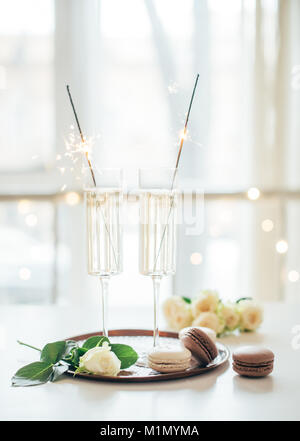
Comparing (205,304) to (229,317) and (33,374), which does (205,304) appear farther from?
(33,374)

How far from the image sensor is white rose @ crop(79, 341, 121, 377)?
2.77 ft

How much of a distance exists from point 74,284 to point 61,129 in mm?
857

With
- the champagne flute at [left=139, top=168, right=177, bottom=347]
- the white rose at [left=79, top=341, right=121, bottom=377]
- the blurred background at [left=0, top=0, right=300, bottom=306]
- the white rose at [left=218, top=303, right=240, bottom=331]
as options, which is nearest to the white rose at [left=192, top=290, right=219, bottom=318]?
the white rose at [left=218, top=303, right=240, bottom=331]

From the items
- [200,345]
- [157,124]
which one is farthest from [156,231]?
[157,124]

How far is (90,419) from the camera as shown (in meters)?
0.69

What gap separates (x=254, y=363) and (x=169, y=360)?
0.13m

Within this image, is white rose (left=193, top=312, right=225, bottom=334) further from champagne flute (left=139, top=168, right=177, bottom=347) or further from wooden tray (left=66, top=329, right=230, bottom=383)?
champagne flute (left=139, top=168, right=177, bottom=347)

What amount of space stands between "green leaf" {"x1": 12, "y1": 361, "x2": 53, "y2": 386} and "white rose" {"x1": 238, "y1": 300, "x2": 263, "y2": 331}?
0.47 m

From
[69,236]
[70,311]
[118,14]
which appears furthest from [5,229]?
[70,311]

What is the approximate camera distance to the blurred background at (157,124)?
295 cm
